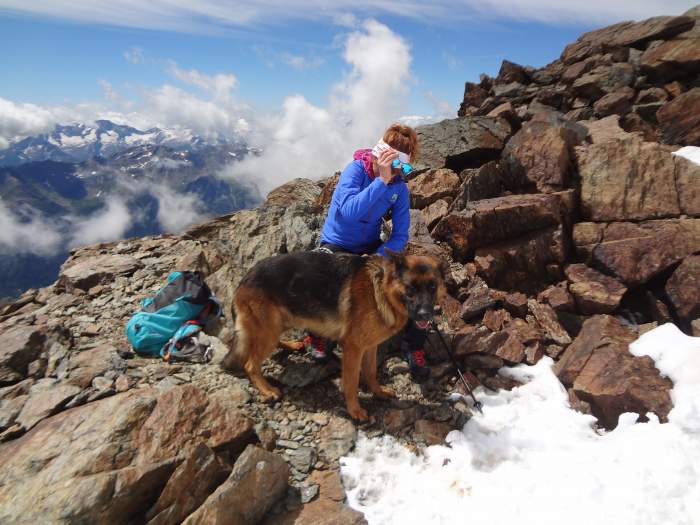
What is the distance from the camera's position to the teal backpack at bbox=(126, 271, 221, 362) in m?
7.50

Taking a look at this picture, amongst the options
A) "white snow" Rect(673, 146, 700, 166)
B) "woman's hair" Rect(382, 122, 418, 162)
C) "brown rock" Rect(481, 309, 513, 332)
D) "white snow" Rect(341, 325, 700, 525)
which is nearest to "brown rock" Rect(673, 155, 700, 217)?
"white snow" Rect(673, 146, 700, 166)

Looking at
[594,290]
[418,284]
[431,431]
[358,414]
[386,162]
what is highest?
[386,162]

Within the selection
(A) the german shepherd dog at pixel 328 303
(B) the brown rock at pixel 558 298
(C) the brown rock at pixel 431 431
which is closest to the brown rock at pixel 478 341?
(B) the brown rock at pixel 558 298

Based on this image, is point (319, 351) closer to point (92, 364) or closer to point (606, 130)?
point (92, 364)

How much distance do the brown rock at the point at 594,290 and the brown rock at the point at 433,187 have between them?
14.3 feet

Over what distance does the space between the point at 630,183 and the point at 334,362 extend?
847 centimetres

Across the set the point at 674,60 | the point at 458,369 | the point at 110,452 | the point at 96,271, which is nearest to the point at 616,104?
the point at 674,60

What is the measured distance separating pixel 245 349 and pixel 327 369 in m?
1.88

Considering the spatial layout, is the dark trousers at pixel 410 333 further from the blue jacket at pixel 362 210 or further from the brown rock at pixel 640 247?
the brown rock at pixel 640 247

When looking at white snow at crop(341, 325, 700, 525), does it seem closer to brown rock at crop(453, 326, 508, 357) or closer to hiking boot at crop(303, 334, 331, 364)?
brown rock at crop(453, 326, 508, 357)

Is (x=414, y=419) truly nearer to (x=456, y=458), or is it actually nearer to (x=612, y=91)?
(x=456, y=458)

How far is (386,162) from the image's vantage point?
21.0ft

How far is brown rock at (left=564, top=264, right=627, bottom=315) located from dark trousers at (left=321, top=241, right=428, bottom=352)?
142 inches

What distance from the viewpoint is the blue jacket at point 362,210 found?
665 centimetres
